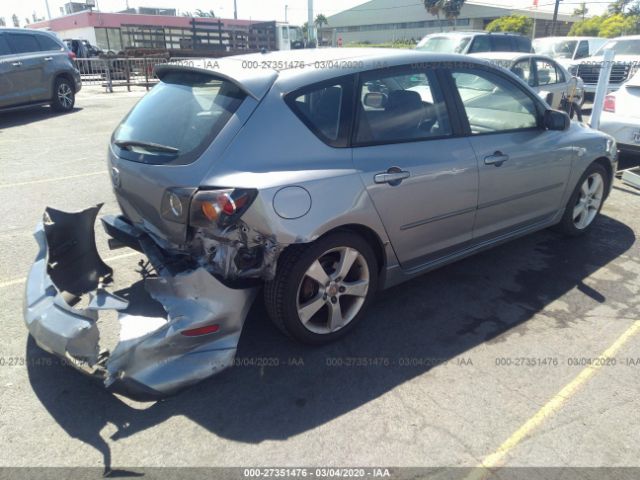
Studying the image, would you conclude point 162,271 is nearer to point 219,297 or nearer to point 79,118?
point 219,297

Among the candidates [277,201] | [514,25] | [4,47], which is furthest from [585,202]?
[514,25]

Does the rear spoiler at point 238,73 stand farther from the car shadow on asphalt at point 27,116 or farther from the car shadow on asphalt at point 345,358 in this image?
the car shadow on asphalt at point 27,116

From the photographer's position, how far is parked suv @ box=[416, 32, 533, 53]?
11.8 m

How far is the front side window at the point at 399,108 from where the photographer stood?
317 centimetres

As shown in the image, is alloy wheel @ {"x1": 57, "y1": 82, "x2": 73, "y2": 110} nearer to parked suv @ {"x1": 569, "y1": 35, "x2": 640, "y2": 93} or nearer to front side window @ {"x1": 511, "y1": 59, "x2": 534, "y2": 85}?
front side window @ {"x1": 511, "y1": 59, "x2": 534, "y2": 85}

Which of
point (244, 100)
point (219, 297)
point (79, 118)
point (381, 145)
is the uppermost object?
point (244, 100)

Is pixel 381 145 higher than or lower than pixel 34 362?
higher

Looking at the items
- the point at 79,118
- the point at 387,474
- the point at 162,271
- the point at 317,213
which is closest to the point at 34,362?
the point at 162,271

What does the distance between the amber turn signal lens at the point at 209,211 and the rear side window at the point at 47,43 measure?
1145cm

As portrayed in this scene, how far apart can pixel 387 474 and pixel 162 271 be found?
1.62m

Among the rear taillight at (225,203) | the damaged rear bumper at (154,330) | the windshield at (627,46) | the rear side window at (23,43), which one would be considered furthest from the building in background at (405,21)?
the damaged rear bumper at (154,330)

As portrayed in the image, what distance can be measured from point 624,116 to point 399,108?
5489 mm

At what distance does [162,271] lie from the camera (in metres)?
2.89

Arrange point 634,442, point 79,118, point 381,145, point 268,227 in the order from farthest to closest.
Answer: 1. point 79,118
2. point 381,145
3. point 268,227
4. point 634,442
